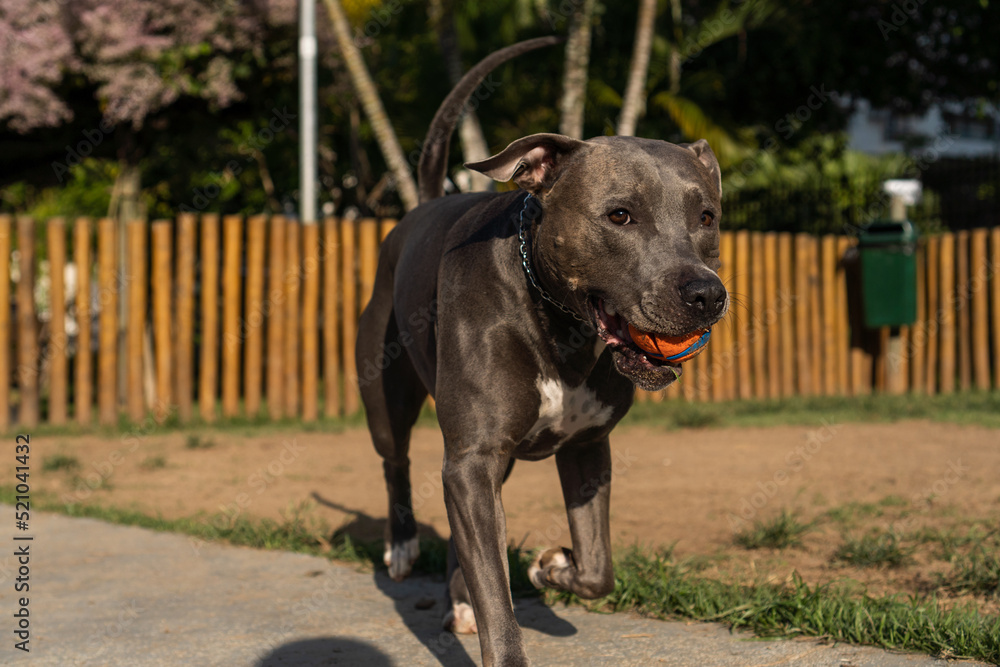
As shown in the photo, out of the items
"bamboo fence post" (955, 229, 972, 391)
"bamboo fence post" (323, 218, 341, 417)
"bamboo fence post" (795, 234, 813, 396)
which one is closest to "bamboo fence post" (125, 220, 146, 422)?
"bamboo fence post" (323, 218, 341, 417)

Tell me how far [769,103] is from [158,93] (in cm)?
990

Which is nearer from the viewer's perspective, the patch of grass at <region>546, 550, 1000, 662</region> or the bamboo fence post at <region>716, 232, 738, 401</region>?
the patch of grass at <region>546, 550, 1000, 662</region>

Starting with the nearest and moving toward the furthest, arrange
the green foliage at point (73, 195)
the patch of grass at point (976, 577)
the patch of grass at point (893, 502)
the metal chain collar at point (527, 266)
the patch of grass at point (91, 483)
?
the metal chain collar at point (527, 266)
the patch of grass at point (976, 577)
the patch of grass at point (893, 502)
the patch of grass at point (91, 483)
the green foliage at point (73, 195)

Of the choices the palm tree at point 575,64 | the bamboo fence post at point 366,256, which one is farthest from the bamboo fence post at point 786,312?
the bamboo fence post at point 366,256

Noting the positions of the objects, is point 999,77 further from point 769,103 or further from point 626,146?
point 626,146

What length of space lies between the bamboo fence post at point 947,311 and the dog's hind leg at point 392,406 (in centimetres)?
739

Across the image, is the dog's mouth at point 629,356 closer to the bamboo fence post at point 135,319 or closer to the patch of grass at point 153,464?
the patch of grass at point 153,464

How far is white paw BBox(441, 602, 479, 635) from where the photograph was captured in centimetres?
340

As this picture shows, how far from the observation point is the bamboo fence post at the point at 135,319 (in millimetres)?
8328

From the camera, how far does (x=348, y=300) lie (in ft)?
28.6

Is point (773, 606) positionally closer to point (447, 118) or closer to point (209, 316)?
point (447, 118)

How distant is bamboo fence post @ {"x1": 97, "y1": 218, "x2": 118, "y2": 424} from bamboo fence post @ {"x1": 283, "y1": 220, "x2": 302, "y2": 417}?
1.45 metres

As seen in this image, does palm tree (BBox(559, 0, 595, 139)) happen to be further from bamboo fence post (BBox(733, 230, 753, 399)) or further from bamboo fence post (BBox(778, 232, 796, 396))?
bamboo fence post (BBox(778, 232, 796, 396))

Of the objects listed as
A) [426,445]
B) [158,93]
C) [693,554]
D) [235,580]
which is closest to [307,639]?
[235,580]
